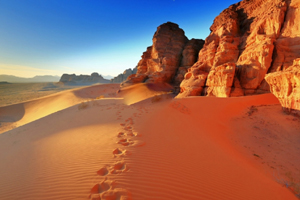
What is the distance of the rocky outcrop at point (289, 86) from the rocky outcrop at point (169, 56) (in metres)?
13.0

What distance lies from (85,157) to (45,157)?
1.13 meters

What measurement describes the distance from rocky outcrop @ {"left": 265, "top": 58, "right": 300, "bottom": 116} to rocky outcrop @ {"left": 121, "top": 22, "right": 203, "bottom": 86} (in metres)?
13.0

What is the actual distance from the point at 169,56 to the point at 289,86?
16.2 meters

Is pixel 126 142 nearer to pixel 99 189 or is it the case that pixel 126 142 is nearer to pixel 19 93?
pixel 99 189

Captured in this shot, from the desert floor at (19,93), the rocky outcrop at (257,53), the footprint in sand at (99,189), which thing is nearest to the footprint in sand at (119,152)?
the footprint in sand at (99,189)

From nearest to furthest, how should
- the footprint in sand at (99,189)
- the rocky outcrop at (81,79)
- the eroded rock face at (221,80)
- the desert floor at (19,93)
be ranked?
the footprint in sand at (99,189)
the eroded rock face at (221,80)
the desert floor at (19,93)
the rocky outcrop at (81,79)

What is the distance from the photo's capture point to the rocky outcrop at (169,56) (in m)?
19.3

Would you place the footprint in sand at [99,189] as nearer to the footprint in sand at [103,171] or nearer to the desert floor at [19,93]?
the footprint in sand at [103,171]

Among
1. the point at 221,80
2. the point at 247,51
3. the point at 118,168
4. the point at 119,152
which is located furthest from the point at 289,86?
the point at 118,168

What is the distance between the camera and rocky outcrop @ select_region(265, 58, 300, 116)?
17.4 feet

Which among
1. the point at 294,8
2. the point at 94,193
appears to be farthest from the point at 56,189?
the point at 294,8

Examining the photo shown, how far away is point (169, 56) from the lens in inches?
787

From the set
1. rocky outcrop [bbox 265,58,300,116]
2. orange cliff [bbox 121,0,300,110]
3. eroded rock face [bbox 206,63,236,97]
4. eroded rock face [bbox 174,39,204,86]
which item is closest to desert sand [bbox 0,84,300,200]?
rocky outcrop [bbox 265,58,300,116]

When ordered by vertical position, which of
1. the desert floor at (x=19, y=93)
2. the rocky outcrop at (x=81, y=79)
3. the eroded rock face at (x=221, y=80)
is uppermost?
the rocky outcrop at (x=81, y=79)
